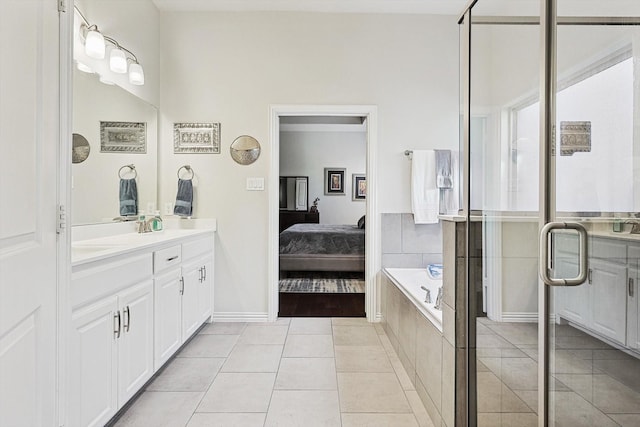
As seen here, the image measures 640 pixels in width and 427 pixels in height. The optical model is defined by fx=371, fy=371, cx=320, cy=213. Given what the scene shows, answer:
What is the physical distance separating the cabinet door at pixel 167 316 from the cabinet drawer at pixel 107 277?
0.70 ft

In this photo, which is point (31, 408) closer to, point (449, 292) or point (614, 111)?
point (449, 292)

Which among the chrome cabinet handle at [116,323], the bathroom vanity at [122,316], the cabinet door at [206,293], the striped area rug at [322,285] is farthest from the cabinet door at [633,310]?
the striped area rug at [322,285]

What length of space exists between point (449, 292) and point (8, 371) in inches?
60.0

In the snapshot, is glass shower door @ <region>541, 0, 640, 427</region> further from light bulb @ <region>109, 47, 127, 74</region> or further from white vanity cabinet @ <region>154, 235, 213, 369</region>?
light bulb @ <region>109, 47, 127, 74</region>

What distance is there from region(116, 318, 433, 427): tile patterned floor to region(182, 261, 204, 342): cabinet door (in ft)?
0.53

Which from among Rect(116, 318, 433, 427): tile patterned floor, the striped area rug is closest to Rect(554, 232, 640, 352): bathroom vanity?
Answer: Rect(116, 318, 433, 427): tile patterned floor

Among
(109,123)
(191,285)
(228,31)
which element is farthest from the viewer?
(228,31)

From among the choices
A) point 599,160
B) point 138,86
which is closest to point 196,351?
point 138,86

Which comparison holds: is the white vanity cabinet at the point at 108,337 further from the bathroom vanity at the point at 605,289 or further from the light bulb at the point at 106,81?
the bathroom vanity at the point at 605,289

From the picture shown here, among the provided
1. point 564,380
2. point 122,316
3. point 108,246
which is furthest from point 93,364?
point 564,380

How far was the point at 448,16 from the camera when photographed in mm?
3445

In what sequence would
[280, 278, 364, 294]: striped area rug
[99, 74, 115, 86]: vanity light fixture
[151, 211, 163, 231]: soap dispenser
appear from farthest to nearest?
[280, 278, 364, 294]: striped area rug < [151, 211, 163, 231]: soap dispenser < [99, 74, 115, 86]: vanity light fixture

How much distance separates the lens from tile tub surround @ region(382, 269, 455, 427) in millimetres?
1664

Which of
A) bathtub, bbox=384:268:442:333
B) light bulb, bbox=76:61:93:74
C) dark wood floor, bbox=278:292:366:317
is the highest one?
light bulb, bbox=76:61:93:74
